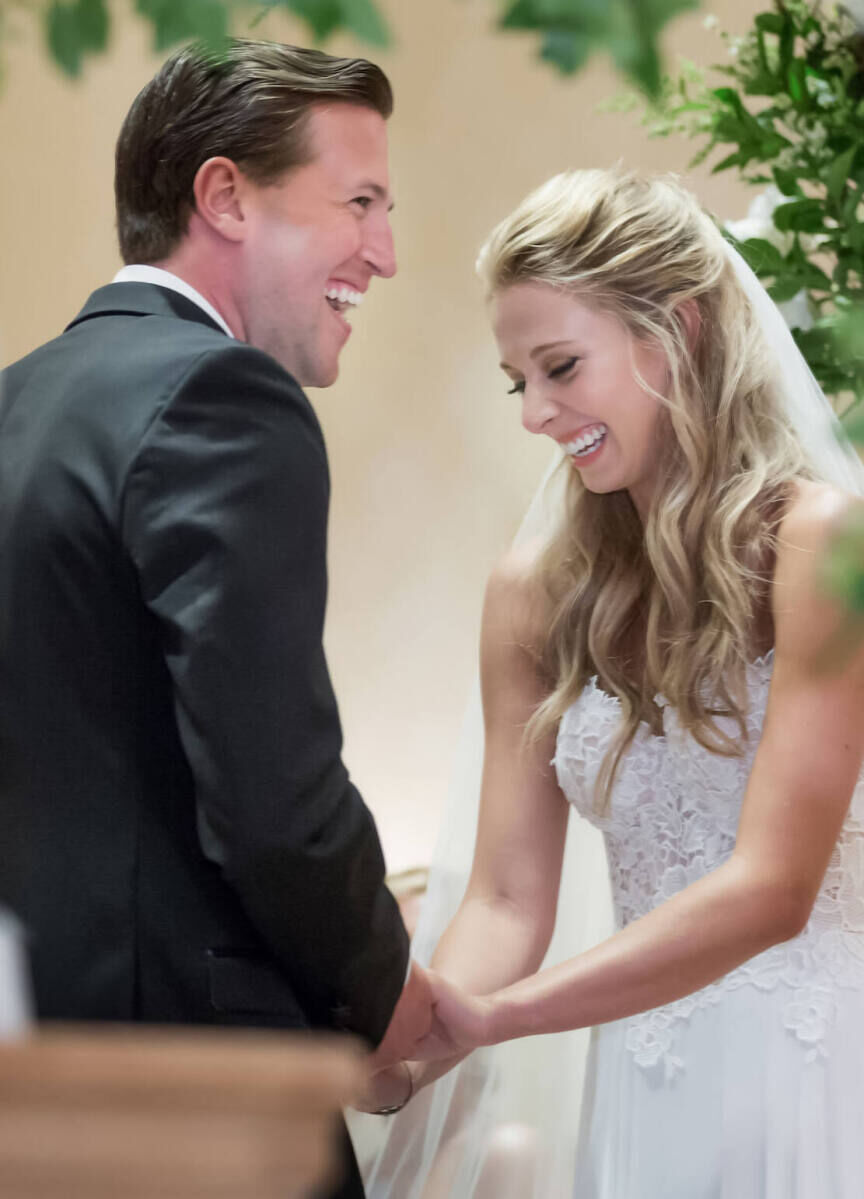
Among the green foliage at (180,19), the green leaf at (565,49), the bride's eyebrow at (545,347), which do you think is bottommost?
the bride's eyebrow at (545,347)

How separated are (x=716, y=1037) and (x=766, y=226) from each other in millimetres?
1166

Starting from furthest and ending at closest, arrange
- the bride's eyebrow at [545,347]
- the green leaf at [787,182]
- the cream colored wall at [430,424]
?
the cream colored wall at [430,424]
the green leaf at [787,182]
the bride's eyebrow at [545,347]

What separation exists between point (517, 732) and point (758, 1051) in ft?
1.75

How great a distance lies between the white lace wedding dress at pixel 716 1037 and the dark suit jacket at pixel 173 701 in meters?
0.63

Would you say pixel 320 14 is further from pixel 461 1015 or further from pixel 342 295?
pixel 461 1015

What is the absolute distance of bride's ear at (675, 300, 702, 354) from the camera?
6.40 feet

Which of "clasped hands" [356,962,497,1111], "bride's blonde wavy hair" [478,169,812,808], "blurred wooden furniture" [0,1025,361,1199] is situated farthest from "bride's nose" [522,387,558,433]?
"blurred wooden furniture" [0,1025,361,1199]

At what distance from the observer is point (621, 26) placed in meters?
0.42

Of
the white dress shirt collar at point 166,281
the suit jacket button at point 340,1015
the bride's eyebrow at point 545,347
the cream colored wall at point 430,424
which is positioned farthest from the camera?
the cream colored wall at point 430,424

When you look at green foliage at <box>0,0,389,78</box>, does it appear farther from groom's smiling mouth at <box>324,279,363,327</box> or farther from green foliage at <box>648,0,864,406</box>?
green foliage at <box>648,0,864,406</box>

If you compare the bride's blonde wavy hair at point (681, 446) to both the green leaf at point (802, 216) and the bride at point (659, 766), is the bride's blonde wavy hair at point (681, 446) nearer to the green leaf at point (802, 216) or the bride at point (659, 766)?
the bride at point (659, 766)

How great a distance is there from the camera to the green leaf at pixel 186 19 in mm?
435

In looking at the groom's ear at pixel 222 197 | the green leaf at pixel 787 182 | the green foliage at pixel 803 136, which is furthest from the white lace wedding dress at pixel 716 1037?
the groom's ear at pixel 222 197

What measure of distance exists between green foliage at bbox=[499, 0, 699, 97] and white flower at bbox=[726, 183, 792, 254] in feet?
5.79
